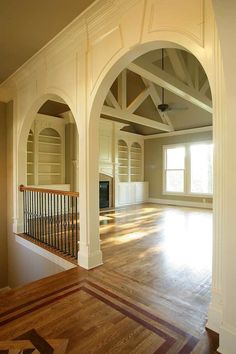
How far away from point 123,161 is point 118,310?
24.4 ft

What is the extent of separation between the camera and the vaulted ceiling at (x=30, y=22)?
104 inches

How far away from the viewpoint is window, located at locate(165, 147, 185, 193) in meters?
8.84

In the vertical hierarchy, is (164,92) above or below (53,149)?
above

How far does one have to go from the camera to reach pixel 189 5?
6.23 ft

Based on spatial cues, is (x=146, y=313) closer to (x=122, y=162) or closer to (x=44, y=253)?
(x=44, y=253)

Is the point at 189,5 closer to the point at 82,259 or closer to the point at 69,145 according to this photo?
the point at 82,259

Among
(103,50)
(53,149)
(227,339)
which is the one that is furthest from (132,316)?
(53,149)

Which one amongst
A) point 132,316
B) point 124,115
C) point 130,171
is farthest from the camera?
point 130,171

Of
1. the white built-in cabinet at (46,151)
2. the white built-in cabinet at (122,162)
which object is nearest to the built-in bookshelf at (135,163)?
the white built-in cabinet at (122,162)

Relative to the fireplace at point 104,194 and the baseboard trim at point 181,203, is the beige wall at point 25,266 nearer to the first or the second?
the fireplace at point 104,194

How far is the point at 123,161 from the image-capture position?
30.3 ft

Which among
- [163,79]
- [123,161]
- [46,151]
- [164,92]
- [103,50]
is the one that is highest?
[164,92]

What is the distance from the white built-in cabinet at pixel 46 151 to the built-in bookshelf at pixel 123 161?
8.21 feet

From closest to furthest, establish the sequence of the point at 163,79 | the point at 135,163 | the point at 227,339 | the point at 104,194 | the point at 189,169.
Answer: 1. the point at 227,339
2. the point at 163,79
3. the point at 104,194
4. the point at 189,169
5. the point at 135,163
